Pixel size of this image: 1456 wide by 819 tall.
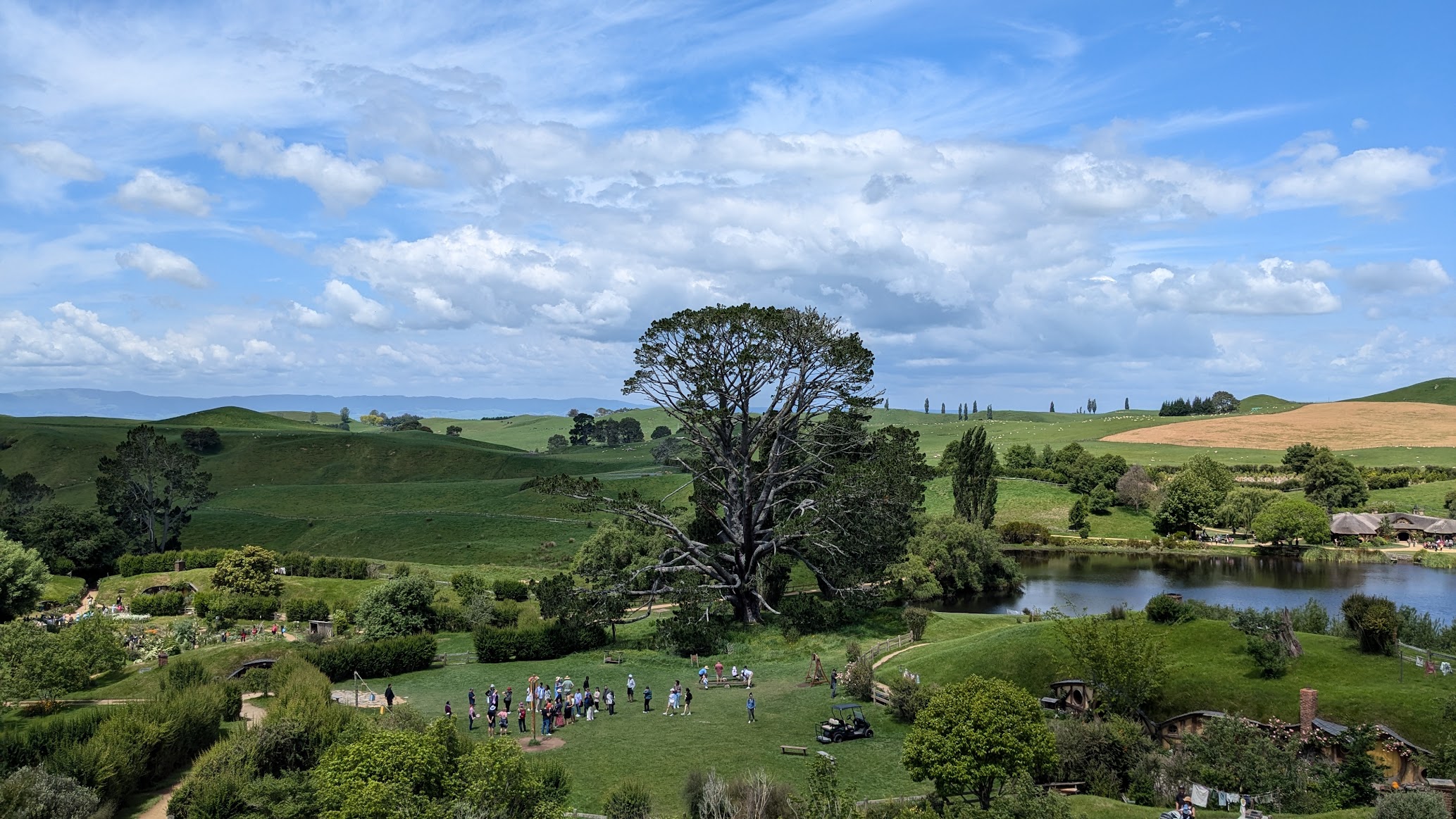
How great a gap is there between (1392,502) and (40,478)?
183 m

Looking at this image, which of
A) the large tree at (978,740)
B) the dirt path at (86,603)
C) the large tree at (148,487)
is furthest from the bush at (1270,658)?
the large tree at (148,487)

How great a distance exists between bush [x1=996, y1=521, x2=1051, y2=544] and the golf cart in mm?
74639

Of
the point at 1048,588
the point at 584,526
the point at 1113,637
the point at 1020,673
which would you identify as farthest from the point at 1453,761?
the point at 584,526

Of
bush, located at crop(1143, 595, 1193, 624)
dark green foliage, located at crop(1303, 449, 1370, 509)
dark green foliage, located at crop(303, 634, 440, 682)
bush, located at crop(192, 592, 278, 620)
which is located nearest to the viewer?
bush, located at crop(1143, 595, 1193, 624)

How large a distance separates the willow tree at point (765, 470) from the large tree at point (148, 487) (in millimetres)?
65467

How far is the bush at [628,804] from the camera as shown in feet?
76.0

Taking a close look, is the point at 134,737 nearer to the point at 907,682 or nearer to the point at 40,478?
the point at 907,682

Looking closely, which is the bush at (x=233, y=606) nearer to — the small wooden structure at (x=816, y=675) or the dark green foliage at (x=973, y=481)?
the small wooden structure at (x=816, y=675)

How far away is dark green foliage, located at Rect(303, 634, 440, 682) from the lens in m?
43.6

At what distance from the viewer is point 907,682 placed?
3512 cm

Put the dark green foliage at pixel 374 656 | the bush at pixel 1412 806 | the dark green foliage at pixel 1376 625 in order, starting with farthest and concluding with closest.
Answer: the dark green foliage at pixel 374 656 → the dark green foliage at pixel 1376 625 → the bush at pixel 1412 806

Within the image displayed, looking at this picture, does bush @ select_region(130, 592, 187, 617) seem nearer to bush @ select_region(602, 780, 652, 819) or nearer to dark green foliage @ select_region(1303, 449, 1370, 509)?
bush @ select_region(602, 780, 652, 819)

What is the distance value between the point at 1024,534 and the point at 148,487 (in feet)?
321

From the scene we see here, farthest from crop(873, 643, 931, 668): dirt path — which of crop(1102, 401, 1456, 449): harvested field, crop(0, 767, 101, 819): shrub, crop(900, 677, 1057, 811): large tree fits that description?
crop(1102, 401, 1456, 449): harvested field
